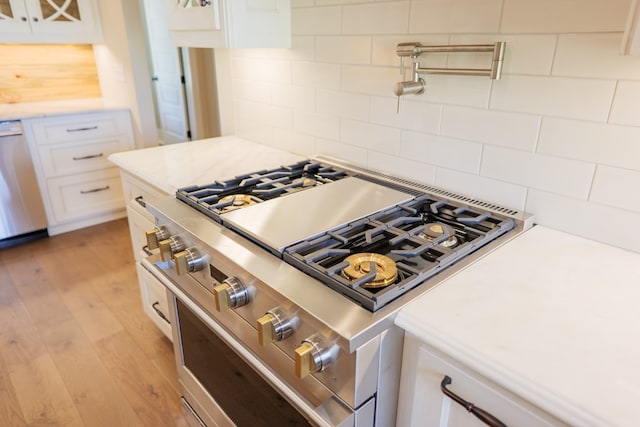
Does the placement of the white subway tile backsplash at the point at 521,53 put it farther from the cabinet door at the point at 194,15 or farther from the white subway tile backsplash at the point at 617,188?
the cabinet door at the point at 194,15

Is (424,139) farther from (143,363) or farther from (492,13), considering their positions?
(143,363)

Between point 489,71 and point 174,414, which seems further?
point 174,414

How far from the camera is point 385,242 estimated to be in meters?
1.05

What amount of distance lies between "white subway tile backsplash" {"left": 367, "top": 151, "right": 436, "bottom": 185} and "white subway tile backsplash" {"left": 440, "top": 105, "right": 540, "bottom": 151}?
14 cm

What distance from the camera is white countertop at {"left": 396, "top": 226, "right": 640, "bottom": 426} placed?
2.02 feet

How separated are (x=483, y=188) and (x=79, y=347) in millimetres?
1973

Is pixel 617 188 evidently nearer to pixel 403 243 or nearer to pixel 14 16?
pixel 403 243

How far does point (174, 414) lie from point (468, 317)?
4.56 ft

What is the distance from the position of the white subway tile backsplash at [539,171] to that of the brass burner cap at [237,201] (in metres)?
0.71

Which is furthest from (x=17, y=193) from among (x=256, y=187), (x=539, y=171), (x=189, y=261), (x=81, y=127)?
(x=539, y=171)

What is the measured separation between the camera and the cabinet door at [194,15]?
1.52m

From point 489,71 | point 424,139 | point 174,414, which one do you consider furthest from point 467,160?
point 174,414

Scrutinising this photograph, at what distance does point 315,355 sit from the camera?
0.77 metres

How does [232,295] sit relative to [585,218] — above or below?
below
